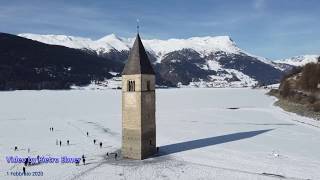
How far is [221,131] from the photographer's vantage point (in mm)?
74438

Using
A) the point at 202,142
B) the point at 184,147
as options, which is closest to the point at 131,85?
the point at 184,147

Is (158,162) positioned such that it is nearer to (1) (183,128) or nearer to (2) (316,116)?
(1) (183,128)

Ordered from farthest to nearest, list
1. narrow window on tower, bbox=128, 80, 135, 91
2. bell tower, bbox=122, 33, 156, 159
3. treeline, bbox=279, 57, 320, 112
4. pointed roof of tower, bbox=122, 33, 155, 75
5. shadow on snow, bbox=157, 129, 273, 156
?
treeline, bbox=279, 57, 320, 112 < shadow on snow, bbox=157, 129, 273, 156 < narrow window on tower, bbox=128, 80, 135, 91 < pointed roof of tower, bbox=122, 33, 155, 75 < bell tower, bbox=122, 33, 156, 159

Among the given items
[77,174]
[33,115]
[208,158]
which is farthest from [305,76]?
[77,174]

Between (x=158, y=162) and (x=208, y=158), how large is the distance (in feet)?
20.2

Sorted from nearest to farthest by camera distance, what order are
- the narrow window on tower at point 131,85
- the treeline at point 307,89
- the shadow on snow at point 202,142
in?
the narrow window on tower at point 131,85
the shadow on snow at point 202,142
the treeline at point 307,89

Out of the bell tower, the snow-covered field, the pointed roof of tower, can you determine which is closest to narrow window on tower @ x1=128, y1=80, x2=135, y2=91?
the bell tower

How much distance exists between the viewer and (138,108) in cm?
5153

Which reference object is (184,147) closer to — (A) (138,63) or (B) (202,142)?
(B) (202,142)

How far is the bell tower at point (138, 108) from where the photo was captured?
168ft

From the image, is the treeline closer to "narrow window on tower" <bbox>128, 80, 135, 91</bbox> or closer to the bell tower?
the bell tower

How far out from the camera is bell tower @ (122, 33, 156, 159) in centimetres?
5134

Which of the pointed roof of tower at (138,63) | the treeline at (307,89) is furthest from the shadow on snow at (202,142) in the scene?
the treeline at (307,89)

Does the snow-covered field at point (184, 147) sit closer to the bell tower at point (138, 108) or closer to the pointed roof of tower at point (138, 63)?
the bell tower at point (138, 108)
